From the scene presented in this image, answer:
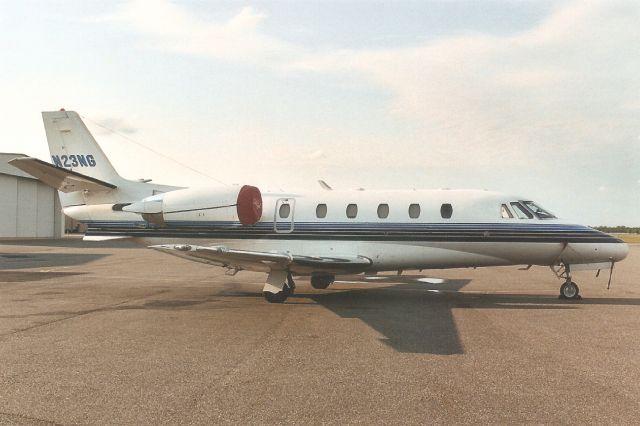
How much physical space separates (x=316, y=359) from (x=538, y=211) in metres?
9.29

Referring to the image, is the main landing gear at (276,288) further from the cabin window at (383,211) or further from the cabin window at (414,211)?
the cabin window at (414,211)

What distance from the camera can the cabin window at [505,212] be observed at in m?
14.3

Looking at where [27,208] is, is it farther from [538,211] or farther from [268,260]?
[538,211]

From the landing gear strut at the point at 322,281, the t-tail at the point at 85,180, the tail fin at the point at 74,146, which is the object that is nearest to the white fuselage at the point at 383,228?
the t-tail at the point at 85,180

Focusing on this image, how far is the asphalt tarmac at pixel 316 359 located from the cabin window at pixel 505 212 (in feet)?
7.63

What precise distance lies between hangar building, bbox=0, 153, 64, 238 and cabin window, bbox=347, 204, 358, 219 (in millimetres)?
52659

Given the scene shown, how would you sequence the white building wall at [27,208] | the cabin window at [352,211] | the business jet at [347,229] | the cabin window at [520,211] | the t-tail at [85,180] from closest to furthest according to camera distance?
the business jet at [347,229] → the cabin window at [520,211] → the cabin window at [352,211] → the t-tail at [85,180] → the white building wall at [27,208]

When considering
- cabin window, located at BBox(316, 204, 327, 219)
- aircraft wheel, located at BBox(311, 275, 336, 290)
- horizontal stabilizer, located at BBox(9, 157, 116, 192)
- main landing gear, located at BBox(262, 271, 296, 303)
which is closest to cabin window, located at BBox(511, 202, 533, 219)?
cabin window, located at BBox(316, 204, 327, 219)

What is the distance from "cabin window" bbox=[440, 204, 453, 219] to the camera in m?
14.4

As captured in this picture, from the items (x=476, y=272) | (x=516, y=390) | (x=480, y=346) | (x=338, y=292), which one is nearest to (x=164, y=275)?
(x=338, y=292)

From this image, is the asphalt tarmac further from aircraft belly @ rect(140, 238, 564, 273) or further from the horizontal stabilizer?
the horizontal stabilizer

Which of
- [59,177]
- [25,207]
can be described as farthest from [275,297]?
[25,207]

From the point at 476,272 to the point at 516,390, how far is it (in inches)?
743

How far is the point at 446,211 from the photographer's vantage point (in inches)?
570
